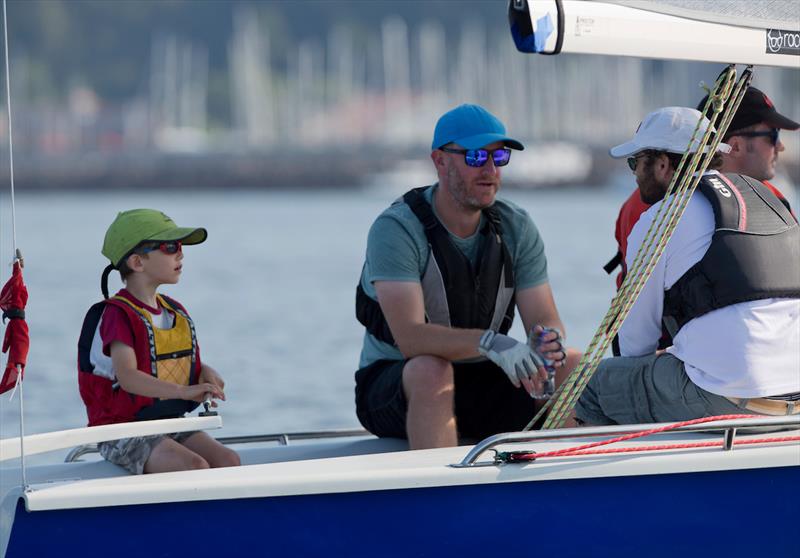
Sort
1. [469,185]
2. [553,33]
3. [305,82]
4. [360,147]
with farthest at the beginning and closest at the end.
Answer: [305,82], [360,147], [469,185], [553,33]

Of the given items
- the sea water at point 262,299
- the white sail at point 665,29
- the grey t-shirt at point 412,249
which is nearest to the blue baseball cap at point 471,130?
the grey t-shirt at point 412,249

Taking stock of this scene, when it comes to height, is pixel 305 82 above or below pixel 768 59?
above

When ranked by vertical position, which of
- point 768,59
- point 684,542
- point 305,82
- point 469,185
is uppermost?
point 305,82

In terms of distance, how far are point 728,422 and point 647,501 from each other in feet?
0.94

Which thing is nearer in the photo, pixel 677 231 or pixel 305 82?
pixel 677 231

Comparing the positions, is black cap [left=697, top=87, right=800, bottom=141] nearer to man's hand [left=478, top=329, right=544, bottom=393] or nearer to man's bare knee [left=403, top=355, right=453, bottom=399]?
man's hand [left=478, top=329, right=544, bottom=393]

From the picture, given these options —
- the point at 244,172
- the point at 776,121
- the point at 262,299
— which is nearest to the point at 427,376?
the point at 776,121

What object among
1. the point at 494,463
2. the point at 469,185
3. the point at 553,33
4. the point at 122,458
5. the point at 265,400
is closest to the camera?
the point at 553,33

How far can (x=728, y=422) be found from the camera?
12.1 feet

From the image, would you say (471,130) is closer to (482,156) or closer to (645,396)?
(482,156)

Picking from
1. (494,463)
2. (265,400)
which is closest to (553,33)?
(494,463)

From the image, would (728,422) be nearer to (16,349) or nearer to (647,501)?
(647,501)

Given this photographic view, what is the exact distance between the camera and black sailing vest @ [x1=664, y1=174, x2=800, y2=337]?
12.3ft

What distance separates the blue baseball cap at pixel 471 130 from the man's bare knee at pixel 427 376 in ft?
2.26
